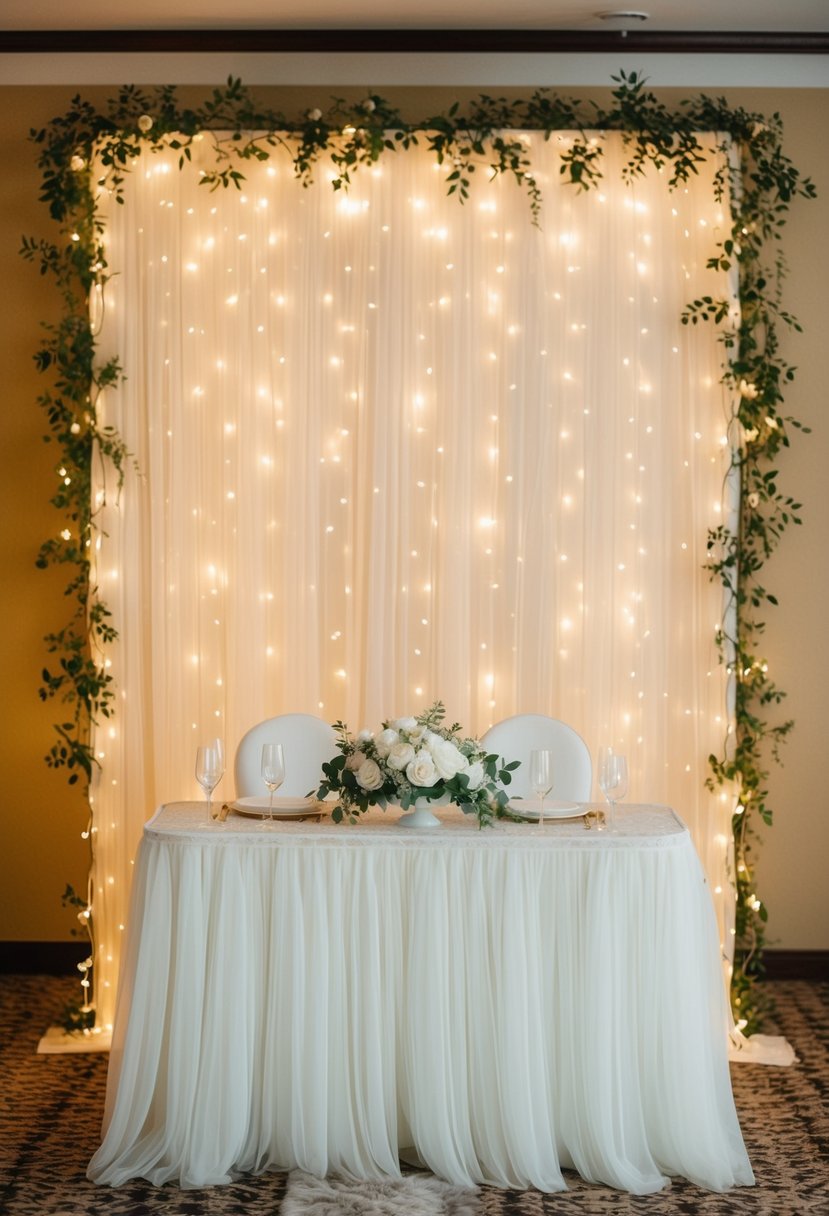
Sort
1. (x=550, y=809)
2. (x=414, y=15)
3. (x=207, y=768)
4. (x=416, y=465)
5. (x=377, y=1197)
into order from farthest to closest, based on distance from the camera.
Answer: (x=416, y=465) → (x=414, y=15) → (x=550, y=809) → (x=207, y=768) → (x=377, y=1197)

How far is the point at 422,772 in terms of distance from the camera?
3279 mm

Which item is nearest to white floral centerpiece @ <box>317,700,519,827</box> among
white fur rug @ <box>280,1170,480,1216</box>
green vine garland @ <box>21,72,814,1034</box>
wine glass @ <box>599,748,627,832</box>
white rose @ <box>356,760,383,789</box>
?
white rose @ <box>356,760,383,789</box>

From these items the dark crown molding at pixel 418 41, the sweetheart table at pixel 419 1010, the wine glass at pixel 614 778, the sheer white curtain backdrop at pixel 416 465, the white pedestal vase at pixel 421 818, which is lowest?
the sweetheart table at pixel 419 1010

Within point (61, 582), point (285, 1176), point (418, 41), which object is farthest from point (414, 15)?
point (285, 1176)

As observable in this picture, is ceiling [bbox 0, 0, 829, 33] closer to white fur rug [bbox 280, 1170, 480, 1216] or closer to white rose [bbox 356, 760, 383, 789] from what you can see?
white rose [bbox 356, 760, 383, 789]

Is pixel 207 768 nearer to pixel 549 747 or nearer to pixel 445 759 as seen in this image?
pixel 445 759

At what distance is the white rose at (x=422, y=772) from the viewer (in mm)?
3279

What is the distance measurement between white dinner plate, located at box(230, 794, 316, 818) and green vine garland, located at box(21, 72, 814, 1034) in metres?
1.04

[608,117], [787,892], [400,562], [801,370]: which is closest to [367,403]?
[400,562]

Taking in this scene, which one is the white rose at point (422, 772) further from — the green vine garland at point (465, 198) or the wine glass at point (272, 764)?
the green vine garland at point (465, 198)

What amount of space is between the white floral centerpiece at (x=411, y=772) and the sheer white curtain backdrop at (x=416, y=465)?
1.16 metres

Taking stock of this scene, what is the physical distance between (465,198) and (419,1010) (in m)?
2.71

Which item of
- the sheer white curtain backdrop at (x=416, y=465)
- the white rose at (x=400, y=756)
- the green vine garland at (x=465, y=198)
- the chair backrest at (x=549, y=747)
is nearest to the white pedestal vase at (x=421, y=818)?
the white rose at (x=400, y=756)

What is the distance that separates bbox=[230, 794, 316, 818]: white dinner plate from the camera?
139 inches
